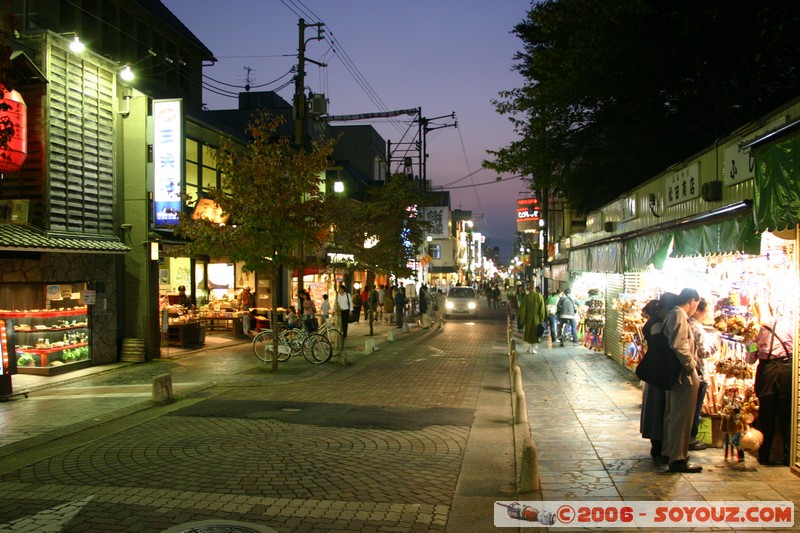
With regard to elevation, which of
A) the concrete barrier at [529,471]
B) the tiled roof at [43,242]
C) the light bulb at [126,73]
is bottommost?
the concrete barrier at [529,471]

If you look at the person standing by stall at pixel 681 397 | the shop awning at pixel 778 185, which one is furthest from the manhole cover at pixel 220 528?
the shop awning at pixel 778 185

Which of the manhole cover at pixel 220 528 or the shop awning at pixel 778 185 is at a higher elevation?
the shop awning at pixel 778 185

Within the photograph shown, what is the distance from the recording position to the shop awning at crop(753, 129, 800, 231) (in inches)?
232

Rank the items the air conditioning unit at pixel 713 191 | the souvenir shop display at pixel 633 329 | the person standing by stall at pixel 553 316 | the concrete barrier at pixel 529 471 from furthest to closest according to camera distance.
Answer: the person standing by stall at pixel 553 316 < the souvenir shop display at pixel 633 329 < the air conditioning unit at pixel 713 191 < the concrete barrier at pixel 529 471

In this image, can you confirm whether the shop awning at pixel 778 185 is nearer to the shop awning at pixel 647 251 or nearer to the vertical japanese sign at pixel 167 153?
the shop awning at pixel 647 251

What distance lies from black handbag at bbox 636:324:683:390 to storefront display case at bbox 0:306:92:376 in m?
12.7

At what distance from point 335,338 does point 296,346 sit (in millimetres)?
1294

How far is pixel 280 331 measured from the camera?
1784 cm

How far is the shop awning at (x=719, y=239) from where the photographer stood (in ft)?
23.3

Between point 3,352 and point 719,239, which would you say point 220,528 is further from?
point 3,352

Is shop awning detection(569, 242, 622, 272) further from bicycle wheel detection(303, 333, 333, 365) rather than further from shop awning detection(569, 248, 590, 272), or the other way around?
bicycle wheel detection(303, 333, 333, 365)

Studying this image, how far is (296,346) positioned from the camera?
1695 centimetres

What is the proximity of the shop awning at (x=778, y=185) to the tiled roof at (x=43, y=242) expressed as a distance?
41.3 feet

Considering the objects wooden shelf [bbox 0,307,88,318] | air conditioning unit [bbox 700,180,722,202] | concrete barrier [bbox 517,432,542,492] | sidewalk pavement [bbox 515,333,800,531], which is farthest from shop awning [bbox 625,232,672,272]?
wooden shelf [bbox 0,307,88,318]
